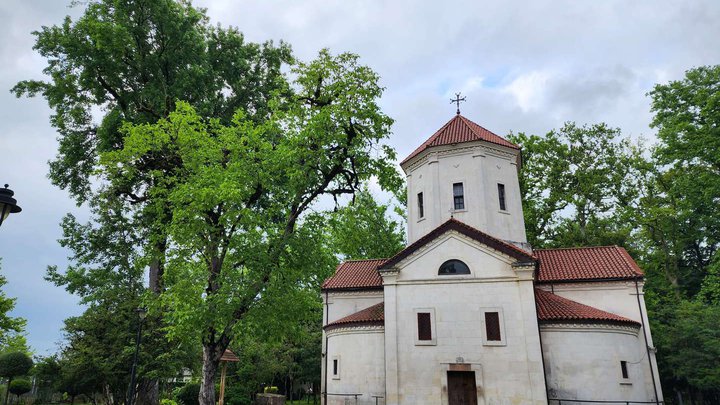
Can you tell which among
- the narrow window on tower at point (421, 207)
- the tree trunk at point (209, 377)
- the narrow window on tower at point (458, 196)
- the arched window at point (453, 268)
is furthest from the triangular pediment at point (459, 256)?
the tree trunk at point (209, 377)

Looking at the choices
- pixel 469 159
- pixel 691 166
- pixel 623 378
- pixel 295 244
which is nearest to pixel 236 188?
pixel 295 244

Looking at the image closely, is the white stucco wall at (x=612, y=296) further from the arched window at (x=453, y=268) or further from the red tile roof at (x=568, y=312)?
the arched window at (x=453, y=268)

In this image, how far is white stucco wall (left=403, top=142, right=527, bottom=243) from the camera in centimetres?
2273

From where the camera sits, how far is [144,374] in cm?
1994

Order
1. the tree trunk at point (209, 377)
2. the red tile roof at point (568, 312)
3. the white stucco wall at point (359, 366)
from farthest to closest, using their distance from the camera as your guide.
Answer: the white stucco wall at point (359, 366) < the red tile roof at point (568, 312) < the tree trunk at point (209, 377)

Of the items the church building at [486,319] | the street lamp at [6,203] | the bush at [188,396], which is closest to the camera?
the street lamp at [6,203]

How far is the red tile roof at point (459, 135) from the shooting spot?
23980mm

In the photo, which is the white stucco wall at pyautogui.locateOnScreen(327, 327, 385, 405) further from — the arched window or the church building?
the arched window

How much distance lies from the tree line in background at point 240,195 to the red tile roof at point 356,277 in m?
1.79

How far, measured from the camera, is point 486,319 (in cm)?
1898

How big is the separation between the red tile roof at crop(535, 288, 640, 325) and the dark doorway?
4110 millimetres

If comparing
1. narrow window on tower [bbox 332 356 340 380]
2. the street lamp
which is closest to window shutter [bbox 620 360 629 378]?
narrow window on tower [bbox 332 356 340 380]

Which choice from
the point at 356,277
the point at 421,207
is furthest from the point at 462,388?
the point at 421,207

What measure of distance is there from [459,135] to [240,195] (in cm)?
1363
